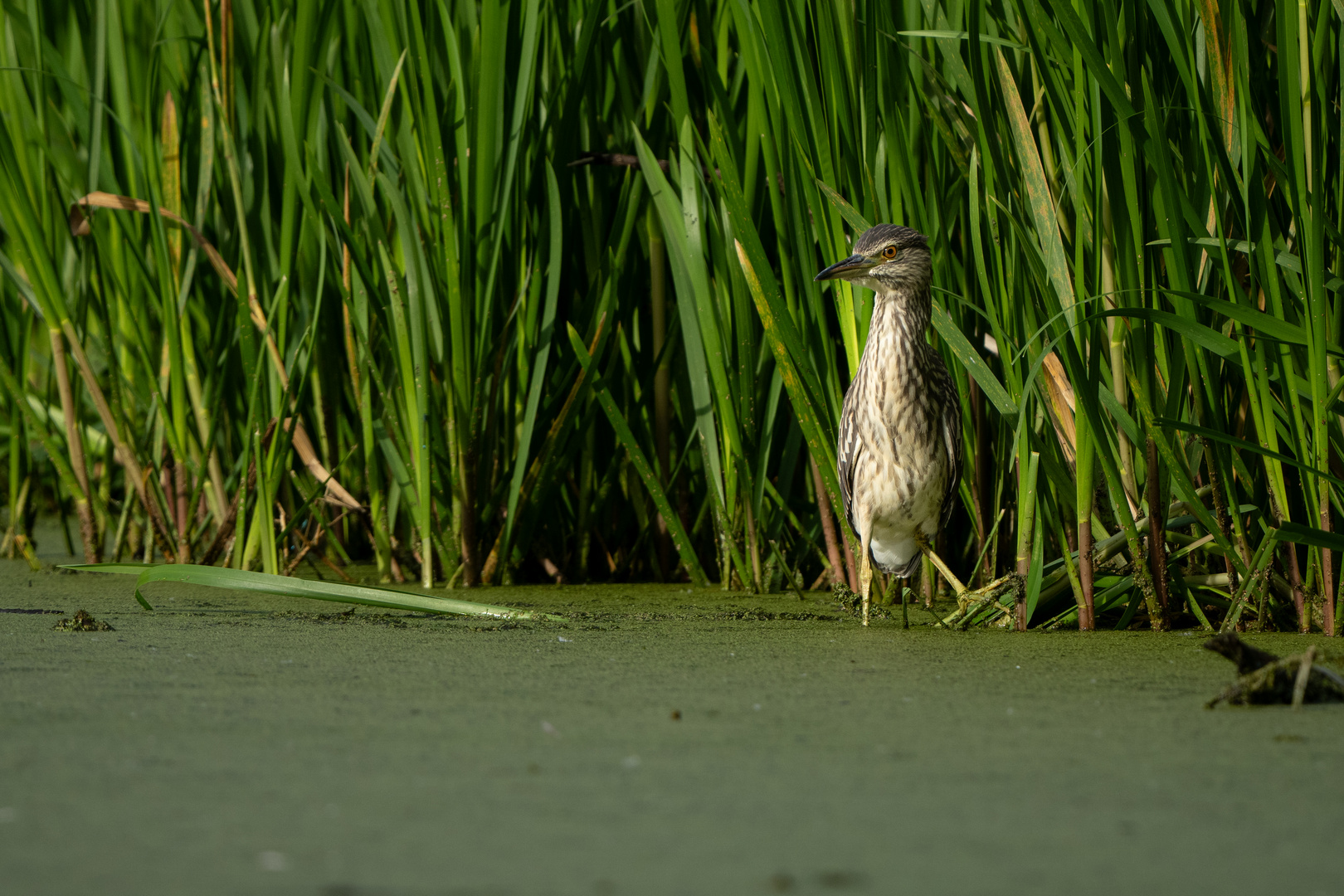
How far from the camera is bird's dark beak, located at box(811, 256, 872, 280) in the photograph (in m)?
2.50

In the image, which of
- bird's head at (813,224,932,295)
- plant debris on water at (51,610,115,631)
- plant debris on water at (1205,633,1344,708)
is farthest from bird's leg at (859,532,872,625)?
plant debris on water at (51,610,115,631)

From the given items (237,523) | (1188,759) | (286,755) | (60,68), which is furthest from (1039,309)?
(60,68)

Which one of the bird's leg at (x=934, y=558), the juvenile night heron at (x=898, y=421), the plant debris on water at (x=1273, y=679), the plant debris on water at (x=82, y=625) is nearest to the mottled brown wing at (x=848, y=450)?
the juvenile night heron at (x=898, y=421)

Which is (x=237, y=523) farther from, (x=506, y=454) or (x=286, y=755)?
(x=286, y=755)

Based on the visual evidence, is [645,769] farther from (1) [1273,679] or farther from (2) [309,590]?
(2) [309,590]

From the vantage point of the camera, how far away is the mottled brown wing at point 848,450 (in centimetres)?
263

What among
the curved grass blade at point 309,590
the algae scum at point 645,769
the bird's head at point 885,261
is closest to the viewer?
the algae scum at point 645,769

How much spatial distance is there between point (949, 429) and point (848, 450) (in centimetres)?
21

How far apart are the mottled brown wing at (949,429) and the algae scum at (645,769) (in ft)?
1.90

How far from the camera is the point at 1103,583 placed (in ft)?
7.77

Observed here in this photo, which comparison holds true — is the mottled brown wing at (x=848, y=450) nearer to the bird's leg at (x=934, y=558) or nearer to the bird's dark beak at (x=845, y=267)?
the bird's leg at (x=934, y=558)

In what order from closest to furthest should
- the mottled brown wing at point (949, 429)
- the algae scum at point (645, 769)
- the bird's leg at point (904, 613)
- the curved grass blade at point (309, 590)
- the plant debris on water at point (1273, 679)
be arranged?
the algae scum at point (645, 769) → the plant debris on water at point (1273, 679) → the curved grass blade at point (309, 590) → the bird's leg at point (904, 613) → the mottled brown wing at point (949, 429)

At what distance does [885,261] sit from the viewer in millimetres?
2502

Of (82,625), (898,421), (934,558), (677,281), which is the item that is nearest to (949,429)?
(898,421)
